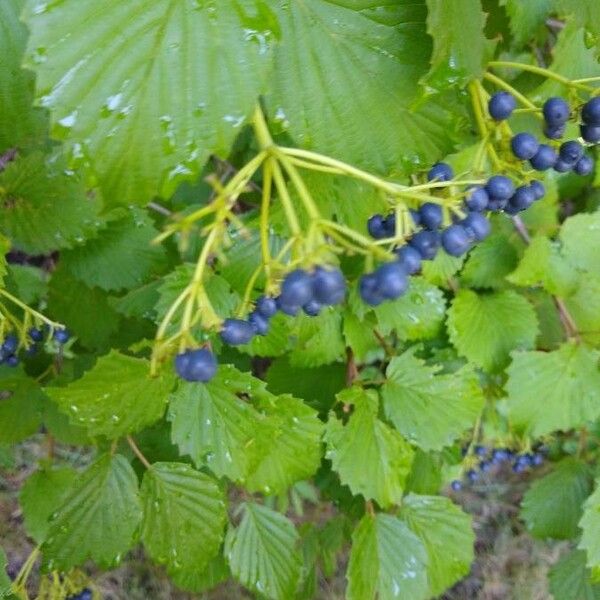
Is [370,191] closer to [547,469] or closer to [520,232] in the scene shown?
[520,232]

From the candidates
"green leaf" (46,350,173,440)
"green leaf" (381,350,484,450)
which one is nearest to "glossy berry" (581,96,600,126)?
"green leaf" (381,350,484,450)

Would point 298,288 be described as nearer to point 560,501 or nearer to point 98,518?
point 98,518

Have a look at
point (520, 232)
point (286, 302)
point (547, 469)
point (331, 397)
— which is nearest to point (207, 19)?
point (286, 302)

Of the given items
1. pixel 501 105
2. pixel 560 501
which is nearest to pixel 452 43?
pixel 501 105

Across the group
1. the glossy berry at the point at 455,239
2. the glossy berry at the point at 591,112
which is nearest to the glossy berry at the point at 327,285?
the glossy berry at the point at 455,239

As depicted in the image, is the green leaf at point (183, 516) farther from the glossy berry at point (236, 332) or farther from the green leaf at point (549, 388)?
the green leaf at point (549, 388)

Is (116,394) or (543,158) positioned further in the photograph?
(116,394)
